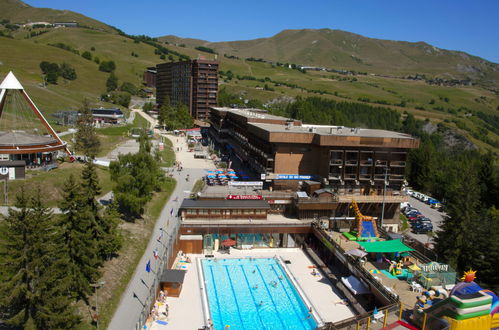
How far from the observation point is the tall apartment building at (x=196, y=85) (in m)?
129

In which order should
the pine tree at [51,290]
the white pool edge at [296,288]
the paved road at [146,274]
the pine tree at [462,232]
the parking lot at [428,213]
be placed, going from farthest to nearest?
the parking lot at [428,213]
the pine tree at [462,232]
the white pool edge at [296,288]
the paved road at [146,274]
the pine tree at [51,290]

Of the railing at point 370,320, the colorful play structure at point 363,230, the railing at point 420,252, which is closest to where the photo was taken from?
the railing at point 370,320

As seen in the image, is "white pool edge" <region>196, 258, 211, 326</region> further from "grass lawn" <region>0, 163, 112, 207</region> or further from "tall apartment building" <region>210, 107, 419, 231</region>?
"grass lawn" <region>0, 163, 112, 207</region>

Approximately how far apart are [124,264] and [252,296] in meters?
A: 11.9

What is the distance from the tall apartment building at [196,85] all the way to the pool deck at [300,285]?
95.7 metres

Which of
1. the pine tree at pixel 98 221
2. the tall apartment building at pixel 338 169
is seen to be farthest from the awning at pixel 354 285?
the pine tree at pixel 98 221

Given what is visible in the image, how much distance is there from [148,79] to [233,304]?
18393cm

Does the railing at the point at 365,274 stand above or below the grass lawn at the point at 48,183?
below

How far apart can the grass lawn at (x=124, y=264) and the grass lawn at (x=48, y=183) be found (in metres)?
8.71

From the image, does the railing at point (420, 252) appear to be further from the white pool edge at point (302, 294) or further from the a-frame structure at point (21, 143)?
the a-frame structure at point (21, 143)

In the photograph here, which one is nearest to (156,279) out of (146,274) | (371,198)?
(146,274)

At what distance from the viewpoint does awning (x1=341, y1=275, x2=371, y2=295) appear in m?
32.2

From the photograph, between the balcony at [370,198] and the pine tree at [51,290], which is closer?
the pine tree at [51,290]

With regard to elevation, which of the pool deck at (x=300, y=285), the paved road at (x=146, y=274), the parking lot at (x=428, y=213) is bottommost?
the parking lot at (x=428, y=213)
